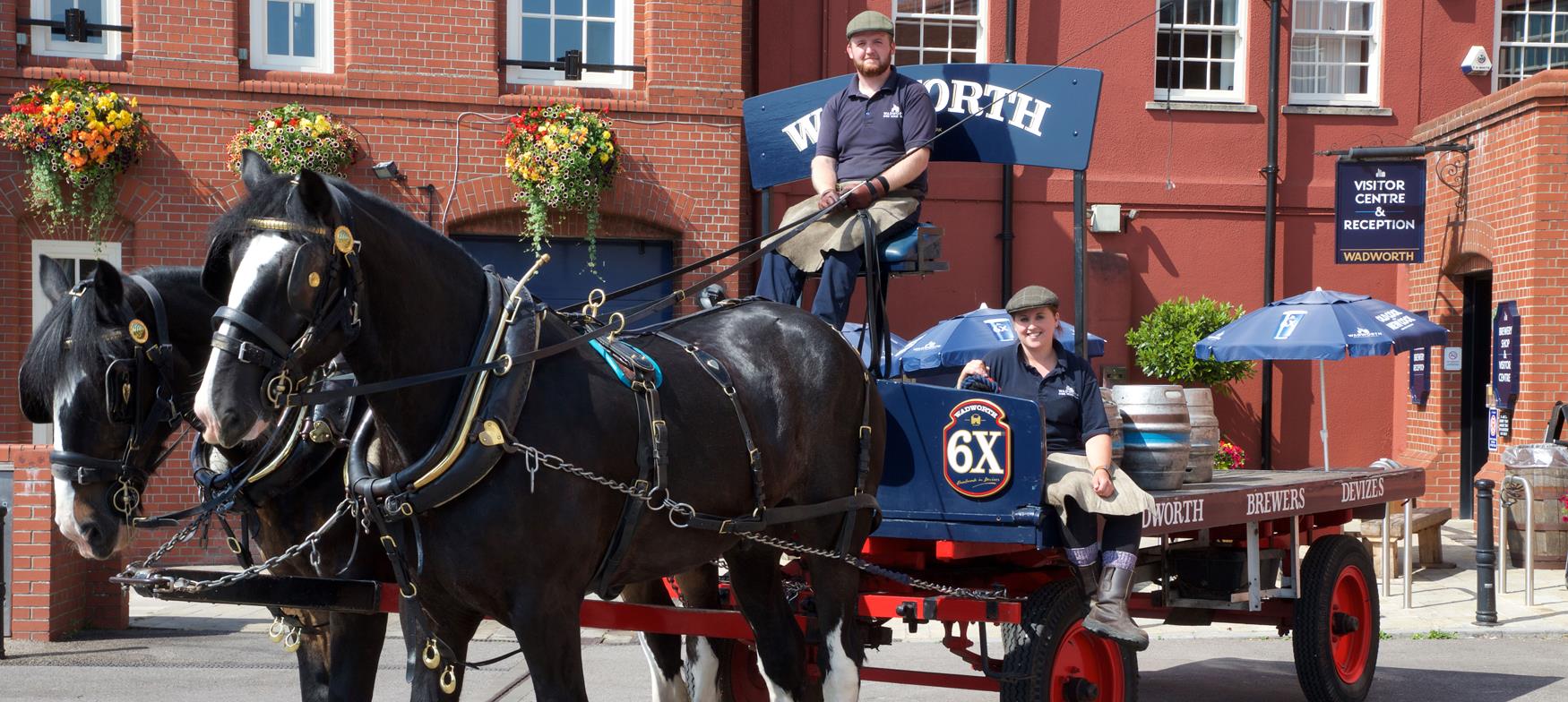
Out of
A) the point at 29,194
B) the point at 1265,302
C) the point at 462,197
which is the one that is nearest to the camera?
the point at 29,194

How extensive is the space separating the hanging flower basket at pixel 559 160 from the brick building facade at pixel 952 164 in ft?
0.96

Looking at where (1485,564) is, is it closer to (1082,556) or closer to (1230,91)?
(1082,556)

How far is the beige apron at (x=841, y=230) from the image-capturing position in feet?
19.9

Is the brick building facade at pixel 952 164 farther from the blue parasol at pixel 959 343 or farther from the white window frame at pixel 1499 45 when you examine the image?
the blue parasol at pixel 959 343

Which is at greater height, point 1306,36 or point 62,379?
point 1306,36

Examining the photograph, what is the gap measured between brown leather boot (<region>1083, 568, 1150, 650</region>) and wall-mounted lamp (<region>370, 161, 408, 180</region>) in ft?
29.0

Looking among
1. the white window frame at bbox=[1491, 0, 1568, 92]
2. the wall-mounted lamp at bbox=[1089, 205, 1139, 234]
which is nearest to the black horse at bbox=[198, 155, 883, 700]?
the wall-mounted lamp at bbox=[1089, 205, 1139, 234]

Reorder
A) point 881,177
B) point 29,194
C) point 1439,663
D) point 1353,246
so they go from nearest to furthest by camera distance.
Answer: point 881,177, point 1439,663, point 29,194, point 1353,246

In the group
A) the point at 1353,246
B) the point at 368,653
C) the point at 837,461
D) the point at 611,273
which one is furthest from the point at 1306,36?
the point at 368,653

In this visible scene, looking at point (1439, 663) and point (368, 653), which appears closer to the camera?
point (368, 653)

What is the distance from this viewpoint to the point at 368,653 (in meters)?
4.82

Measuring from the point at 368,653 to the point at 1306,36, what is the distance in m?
14.2

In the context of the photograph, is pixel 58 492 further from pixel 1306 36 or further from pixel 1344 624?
pixel 1306 36

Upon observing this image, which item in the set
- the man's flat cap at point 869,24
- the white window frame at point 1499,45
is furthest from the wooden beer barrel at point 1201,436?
the white window frame at point 1499,45
